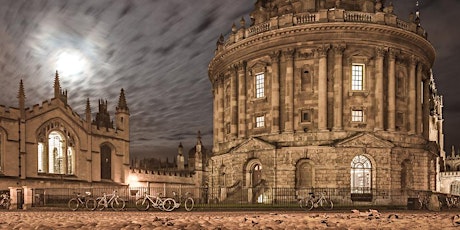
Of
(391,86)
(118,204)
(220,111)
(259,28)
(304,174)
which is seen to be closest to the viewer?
(118,204)

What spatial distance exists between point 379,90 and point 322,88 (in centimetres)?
556

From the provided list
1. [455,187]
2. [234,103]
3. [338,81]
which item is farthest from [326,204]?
[455,187]

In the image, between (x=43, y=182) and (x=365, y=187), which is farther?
(x=43, y=182)

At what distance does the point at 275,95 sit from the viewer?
4553 cm

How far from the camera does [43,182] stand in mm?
46781

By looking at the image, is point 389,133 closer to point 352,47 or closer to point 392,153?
point 392,153

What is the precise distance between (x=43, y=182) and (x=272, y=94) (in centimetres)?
2526

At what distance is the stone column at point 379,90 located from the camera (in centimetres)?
4366

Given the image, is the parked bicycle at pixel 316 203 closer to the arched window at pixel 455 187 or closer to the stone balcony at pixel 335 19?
the stone balcony at pixel 335 19

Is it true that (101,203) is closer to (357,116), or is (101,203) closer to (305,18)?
(357,116)

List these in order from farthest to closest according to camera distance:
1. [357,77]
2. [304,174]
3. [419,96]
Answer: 1. [419,96]
2. [357,77]
3. [304,174]

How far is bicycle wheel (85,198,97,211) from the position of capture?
26.8m

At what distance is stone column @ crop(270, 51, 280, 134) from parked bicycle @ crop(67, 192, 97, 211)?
2142cm

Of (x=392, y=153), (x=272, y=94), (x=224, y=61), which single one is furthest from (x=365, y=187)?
(x=224, y=61)
